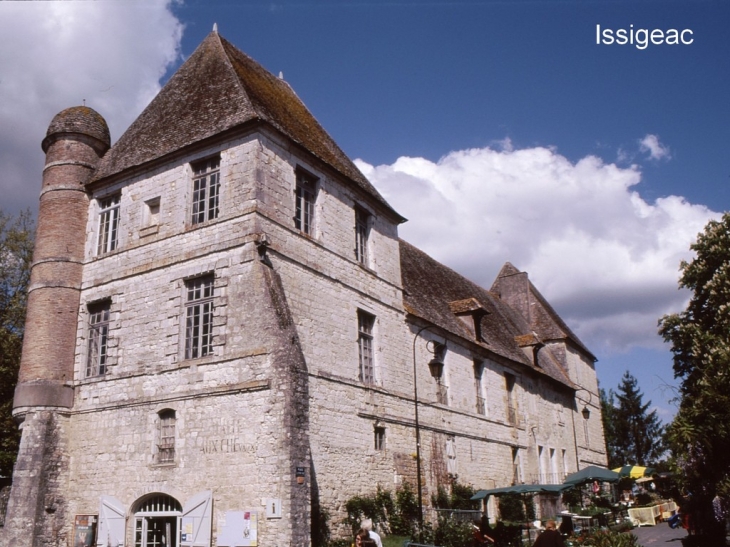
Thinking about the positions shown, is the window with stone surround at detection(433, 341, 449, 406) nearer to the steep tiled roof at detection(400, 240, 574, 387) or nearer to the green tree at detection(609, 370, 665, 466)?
the steep tiled roof at detection(400, 240, 574, 387)

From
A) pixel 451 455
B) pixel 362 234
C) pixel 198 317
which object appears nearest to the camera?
pixel 198 317

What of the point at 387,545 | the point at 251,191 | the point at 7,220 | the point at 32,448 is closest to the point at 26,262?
the point at 7,220

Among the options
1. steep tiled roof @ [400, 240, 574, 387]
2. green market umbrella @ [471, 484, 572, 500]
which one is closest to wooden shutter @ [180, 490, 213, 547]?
steep tiled roof @ [400, 240, 574, 387]

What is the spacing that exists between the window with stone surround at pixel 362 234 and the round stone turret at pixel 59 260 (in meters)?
6.83

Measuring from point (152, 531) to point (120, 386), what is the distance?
3.14m

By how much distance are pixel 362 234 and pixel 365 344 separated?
3103 mm

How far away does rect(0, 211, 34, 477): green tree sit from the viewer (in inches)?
845

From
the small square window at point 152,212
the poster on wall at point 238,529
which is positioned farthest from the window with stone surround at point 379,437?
the small square window at point 152,212

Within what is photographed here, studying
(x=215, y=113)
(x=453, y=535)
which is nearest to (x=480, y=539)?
(x=453, y=535)

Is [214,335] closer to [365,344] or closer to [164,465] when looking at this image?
[164,465]

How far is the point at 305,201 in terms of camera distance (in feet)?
54.2

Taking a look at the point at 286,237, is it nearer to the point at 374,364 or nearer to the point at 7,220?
the point at 374,364

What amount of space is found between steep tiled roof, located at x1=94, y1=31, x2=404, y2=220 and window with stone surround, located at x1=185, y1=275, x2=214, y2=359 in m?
3.35

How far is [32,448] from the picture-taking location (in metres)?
14.9
